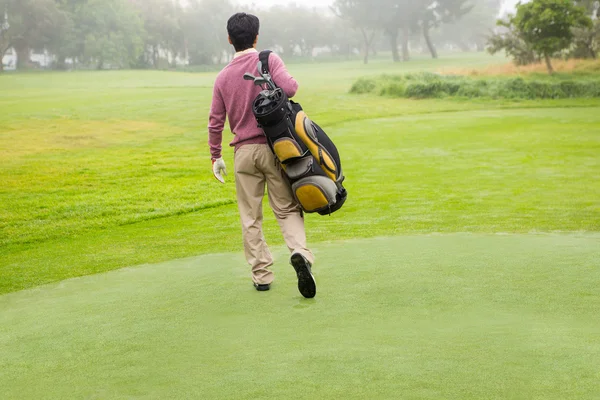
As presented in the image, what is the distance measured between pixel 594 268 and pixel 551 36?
101 ft

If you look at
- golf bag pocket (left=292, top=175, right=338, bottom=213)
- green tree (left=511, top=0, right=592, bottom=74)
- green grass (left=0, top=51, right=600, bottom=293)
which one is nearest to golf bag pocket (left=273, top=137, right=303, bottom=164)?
golf bag pocket (left=292, top=175, right=338, bottom=213)

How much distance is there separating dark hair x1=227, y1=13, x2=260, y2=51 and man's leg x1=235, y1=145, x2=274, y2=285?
2.11 ft

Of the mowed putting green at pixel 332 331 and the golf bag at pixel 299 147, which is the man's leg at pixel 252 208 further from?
the golf bag at pixel 299 147

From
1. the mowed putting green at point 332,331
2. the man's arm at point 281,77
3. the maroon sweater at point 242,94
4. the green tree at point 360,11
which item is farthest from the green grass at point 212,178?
the green tree at point 360,11

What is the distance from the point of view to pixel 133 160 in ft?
56.1

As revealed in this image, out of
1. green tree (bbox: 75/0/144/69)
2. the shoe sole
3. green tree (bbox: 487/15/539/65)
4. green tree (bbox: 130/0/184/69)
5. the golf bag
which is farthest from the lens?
green tree (bbox: 130/0/184/69)

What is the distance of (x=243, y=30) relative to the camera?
471cm

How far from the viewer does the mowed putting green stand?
2941mm

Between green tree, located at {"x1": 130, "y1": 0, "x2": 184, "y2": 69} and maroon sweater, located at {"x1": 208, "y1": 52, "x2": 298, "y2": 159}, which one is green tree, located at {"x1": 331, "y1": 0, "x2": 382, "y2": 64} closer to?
green tree, located at {"x1": 130, "y1": 0, "x2": 184, "y2": 69}

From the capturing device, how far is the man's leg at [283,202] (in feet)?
15.5

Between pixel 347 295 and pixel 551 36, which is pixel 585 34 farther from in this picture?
pixel 347 295

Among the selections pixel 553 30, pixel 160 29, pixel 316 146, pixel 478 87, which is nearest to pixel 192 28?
pixel 160 29

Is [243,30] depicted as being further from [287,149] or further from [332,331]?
[332,331]

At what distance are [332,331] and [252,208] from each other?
1.45 m
